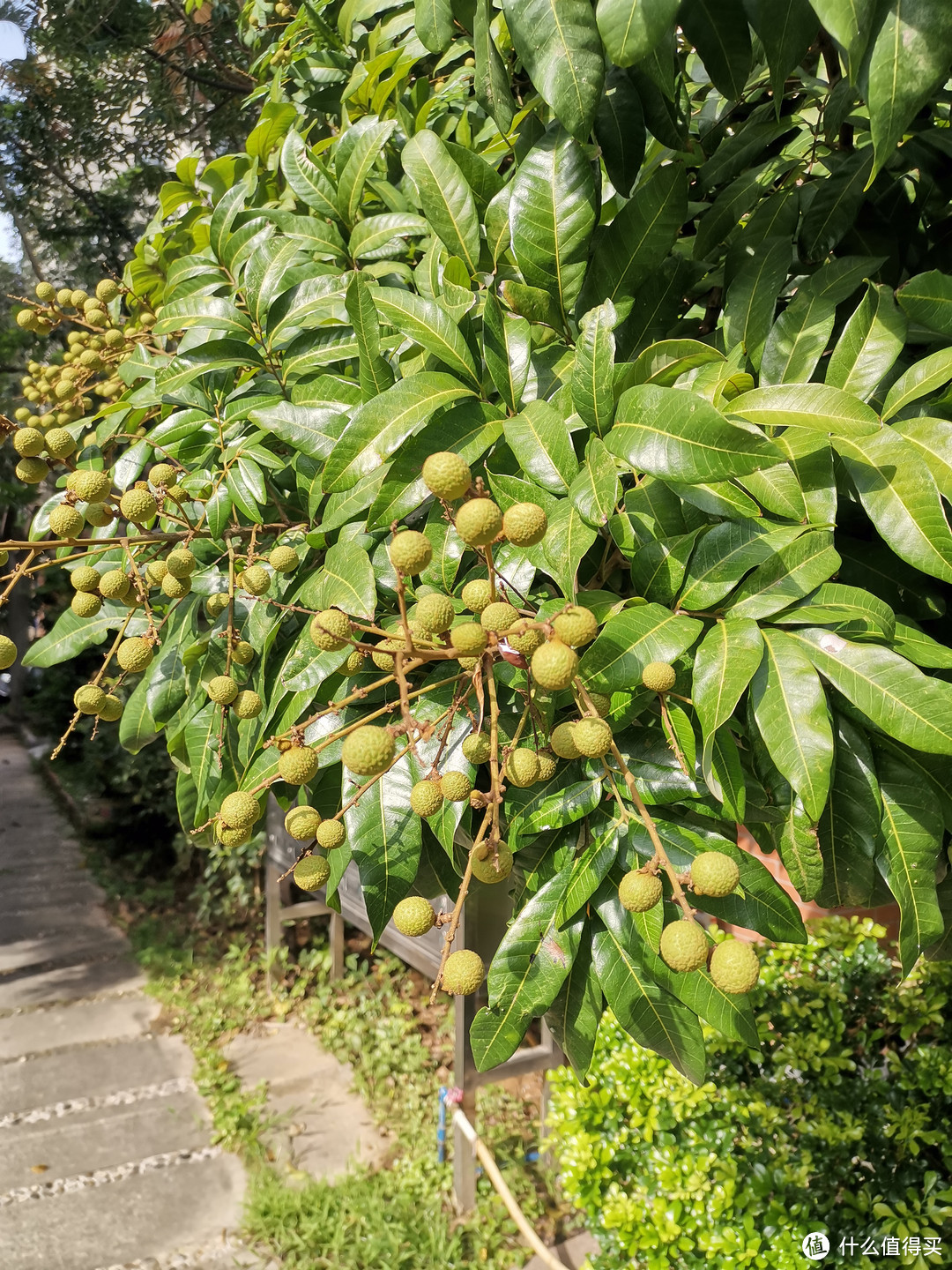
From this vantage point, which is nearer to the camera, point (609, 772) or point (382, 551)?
point (609, 772)

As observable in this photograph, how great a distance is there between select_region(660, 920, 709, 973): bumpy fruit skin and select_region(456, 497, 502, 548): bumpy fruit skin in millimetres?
334

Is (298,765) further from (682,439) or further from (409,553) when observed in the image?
(682,439)

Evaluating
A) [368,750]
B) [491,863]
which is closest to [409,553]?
[368,750]

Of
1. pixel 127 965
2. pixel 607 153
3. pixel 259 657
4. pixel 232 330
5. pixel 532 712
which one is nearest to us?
Answer: pixel 532 712

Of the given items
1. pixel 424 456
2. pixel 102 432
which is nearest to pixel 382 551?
pixel 424 456

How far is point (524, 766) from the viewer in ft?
2.30

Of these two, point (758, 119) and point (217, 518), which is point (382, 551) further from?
point (758, 119)

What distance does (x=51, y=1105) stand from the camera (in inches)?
151

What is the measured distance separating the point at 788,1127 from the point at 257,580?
2.07 m

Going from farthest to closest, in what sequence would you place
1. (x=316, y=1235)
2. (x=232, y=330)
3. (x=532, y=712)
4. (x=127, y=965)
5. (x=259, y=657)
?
(x=127, y=965) → (x=316, y=1235) → (x=232, y=330) → (x=259, y=657) → (x=532, y=712)

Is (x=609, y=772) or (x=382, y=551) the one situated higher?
(x=382, y=551)

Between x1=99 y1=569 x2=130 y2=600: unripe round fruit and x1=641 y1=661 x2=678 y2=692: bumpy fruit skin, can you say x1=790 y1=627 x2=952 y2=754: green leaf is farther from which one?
x1=99 y1=569 x2=130 y2=600: unripe round fruit

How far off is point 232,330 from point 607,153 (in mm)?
594

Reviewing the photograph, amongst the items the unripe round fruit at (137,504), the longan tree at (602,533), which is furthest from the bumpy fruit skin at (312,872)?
the unripe round fruit at (137,504)
